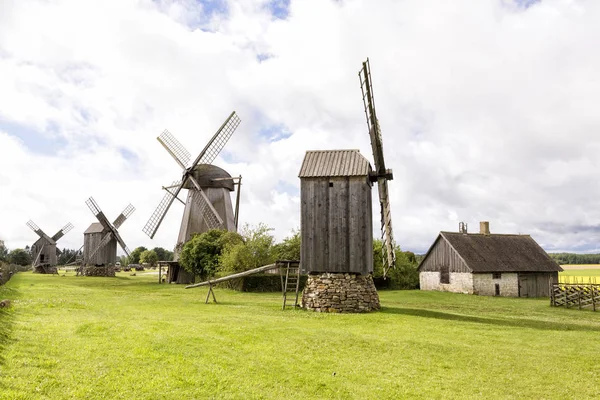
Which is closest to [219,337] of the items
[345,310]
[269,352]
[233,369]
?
[269,352]

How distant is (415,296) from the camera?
35.3 metres

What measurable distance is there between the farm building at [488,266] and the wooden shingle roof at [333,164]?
2113 cm

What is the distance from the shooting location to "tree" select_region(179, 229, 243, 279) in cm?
4350

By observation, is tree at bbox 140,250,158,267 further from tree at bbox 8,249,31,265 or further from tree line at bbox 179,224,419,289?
tree line at bbox 179,224,419,289

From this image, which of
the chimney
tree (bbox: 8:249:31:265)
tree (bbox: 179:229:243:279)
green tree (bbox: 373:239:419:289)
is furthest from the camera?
tree (bbox: 8:249:31:265)

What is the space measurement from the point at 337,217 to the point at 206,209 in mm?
29472

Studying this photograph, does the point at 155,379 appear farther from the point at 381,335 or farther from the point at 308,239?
the point at 308,239

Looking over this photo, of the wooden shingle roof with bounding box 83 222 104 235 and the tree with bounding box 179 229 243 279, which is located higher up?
the wooden shingle roof with bounding box 83 222 104 235

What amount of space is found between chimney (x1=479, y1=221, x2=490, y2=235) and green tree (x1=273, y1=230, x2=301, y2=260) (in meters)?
19.2

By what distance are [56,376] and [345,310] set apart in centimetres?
1462

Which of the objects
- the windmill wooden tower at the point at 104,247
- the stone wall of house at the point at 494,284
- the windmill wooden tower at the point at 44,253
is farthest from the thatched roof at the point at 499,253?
the windmill wooden tower at the point at 44,253

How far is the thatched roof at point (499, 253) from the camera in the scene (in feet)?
129

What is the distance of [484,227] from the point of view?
4538 centimetres

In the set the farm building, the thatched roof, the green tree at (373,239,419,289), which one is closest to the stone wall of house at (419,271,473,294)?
the farm building
